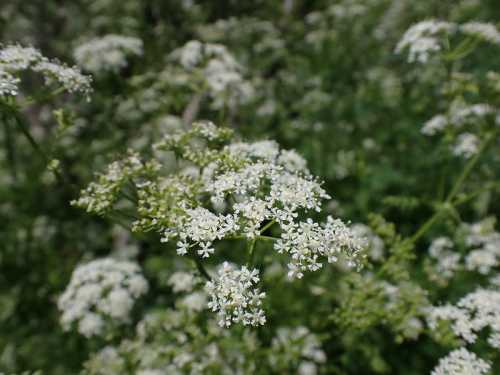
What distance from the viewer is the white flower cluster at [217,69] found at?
5289 mm

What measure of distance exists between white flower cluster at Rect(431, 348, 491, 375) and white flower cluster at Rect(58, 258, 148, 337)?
2.81 meters

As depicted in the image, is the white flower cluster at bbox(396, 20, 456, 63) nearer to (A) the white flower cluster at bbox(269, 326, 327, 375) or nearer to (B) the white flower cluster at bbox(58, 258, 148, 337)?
(A) the white flower cluster at bbox(269, 326, 327, 375)

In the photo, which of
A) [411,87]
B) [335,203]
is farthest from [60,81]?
[411,87]

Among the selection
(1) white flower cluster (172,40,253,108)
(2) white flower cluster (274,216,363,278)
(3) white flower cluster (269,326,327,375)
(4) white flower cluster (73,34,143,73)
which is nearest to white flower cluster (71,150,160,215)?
(2) white flower cluster (274,216,363,278)

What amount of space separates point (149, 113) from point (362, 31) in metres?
5.65

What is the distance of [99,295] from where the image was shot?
4.15m

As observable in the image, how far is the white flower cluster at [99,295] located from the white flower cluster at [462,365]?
2.81 metres

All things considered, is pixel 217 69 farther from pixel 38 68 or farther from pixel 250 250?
pixel 250 250

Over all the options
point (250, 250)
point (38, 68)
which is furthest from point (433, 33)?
point (38, 68)

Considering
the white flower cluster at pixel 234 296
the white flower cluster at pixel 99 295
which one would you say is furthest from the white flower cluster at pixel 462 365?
the white flower cluster at pixel 99 295

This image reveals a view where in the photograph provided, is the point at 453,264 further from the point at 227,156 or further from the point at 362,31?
the point at 362,31

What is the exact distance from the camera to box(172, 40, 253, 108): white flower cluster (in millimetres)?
5289

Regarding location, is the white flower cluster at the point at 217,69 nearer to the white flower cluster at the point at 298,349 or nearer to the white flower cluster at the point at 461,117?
the white flower cluster at the point at 461,117

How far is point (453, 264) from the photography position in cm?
483
